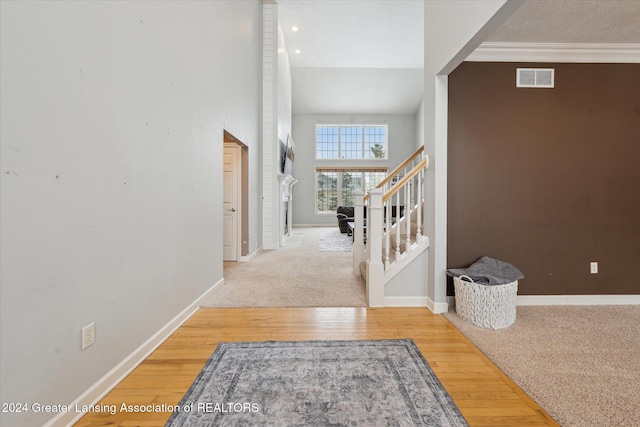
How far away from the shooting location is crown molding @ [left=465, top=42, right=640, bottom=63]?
A: 9.71ft

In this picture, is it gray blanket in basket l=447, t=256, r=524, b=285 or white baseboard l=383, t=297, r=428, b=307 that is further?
white baseboard l=383, t=297, r=428, b=307

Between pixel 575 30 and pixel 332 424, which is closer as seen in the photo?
pixel 332 424

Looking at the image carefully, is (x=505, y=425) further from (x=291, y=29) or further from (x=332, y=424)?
(x=291, y=29)

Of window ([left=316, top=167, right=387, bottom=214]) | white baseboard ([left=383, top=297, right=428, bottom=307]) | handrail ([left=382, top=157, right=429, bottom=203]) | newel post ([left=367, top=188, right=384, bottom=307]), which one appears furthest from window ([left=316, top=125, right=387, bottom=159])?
white baseboard ([left=383, top=297, right=428, bottom=307])

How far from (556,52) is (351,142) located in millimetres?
8967

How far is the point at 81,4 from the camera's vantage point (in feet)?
5.02

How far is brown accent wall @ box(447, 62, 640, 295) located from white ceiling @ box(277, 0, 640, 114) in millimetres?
366

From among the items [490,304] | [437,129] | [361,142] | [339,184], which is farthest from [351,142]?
[490,304]

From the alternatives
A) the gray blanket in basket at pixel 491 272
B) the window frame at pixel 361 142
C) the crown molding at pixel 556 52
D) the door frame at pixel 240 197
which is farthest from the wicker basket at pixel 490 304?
the window frame at pixel 361 142

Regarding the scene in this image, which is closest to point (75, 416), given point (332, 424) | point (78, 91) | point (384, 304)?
point (332, 424)

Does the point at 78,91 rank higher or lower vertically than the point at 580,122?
lower

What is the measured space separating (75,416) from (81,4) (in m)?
1.97

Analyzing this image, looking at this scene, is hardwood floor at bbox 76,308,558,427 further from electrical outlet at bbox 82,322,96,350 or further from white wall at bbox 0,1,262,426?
electrical outlet at bbox 82,322,96,350

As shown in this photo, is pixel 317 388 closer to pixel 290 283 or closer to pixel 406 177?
pixel 406 177
